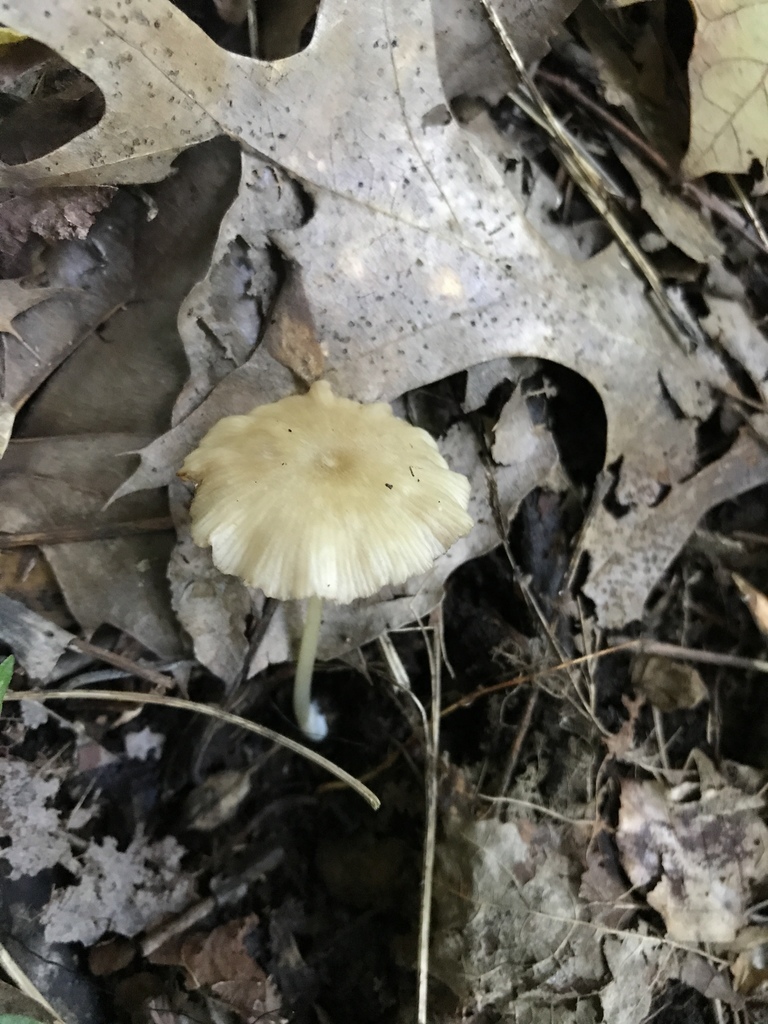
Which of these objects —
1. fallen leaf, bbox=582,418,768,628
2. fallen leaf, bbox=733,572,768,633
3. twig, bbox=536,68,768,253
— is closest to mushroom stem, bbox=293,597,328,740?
fallen leaf, bbox=582,418,768,628

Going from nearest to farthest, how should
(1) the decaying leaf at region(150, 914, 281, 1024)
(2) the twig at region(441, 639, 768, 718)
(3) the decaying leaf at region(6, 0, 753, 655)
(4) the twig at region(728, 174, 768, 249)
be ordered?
(3) the decaying leaf at region(6, 0, 753, 655) → (1) the decaying leaf at region(150, 914, 281, 1024) → (2) the twig at region(441, 639, 768, 718) → (4) the twig at region(728, 174, 768, 249)

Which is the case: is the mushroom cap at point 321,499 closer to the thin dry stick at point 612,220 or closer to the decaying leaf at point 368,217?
the decaying leaf at point 368,217

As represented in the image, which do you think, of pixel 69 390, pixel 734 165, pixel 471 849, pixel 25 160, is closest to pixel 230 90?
pixel 25 160

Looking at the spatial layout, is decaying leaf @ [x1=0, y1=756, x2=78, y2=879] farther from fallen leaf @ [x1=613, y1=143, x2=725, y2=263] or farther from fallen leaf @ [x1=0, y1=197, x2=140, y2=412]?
fallen leaf @ [x1=613, y1=143, x2=725, y2=263]

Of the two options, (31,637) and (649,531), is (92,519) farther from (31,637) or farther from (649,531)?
(649,531)

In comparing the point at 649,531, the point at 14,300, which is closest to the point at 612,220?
the point at 649,531

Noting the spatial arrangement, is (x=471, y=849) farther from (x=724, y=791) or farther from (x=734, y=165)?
(x=734, y=165)

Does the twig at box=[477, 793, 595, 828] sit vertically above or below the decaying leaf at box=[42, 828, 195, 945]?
above
